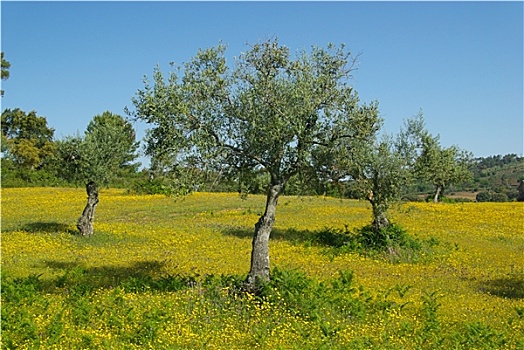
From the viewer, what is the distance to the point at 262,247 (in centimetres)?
1579

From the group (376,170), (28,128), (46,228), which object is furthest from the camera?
(28,128)

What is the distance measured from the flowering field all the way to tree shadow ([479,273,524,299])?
6cm

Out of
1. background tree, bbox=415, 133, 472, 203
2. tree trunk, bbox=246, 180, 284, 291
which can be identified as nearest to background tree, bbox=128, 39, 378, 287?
tree trunk, bbox=246, 180, 284, 291

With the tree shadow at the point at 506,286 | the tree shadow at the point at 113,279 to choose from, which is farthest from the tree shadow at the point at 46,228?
the tree shadow at the point at 506,286

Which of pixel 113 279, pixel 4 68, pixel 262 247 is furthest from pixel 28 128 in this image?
pixel 262 247

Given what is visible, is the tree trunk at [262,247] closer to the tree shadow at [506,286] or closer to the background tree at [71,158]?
the tree shadow at [506,286]

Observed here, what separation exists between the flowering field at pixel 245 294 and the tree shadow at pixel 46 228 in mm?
114

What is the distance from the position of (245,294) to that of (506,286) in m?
9.90

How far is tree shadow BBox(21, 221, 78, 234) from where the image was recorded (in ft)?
101

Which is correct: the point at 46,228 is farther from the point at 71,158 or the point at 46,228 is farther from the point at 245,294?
the point at 245,294

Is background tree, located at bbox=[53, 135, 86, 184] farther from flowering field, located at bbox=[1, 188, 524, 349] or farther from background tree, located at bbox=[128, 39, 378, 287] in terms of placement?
background tree, located at bbox=[128, 39, 378, 287]

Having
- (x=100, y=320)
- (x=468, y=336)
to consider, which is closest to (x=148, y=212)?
(x=100, y=320)

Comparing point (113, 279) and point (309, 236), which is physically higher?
point (309, 236)

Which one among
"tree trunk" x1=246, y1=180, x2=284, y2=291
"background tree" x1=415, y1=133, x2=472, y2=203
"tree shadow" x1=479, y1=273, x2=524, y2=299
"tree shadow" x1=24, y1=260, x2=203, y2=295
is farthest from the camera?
"background tree" x1=415, y1=133, x2=472, y2=203
